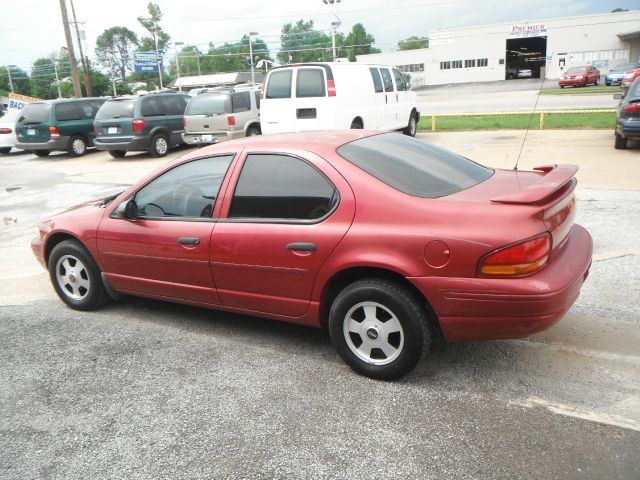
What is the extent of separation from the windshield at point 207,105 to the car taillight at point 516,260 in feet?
41.8

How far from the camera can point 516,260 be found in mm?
2955

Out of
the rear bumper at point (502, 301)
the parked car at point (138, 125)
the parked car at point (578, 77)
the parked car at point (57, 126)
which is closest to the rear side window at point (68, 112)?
the parked car at point (57, 126)

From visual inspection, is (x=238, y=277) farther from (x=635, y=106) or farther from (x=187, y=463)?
(x=635, y=106)

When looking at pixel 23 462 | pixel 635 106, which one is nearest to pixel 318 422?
pixel 23 462

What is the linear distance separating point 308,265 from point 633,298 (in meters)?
2.74

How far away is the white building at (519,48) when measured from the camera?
189 ft

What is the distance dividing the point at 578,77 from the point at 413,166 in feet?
132

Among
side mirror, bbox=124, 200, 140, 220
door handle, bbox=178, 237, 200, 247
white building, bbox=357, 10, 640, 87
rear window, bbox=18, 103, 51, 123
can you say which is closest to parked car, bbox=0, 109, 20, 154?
rear window, bbox=18, 103, 51, 123

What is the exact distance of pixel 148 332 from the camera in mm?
4379

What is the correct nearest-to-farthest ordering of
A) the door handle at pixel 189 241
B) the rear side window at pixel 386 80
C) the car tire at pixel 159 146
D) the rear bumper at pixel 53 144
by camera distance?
the door handle at pixel 189 241 < the rear side window at pixel 386 80 < the car tire at pixel 159 146 < the rear bumper at pixel 53 144

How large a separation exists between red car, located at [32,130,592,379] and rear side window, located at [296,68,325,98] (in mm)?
7940

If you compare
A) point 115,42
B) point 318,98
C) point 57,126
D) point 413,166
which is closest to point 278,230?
point 413,166

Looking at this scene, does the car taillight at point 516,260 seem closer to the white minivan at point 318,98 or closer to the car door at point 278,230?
the car door at point 278,230

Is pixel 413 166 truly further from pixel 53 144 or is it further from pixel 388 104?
pixel 53 144
